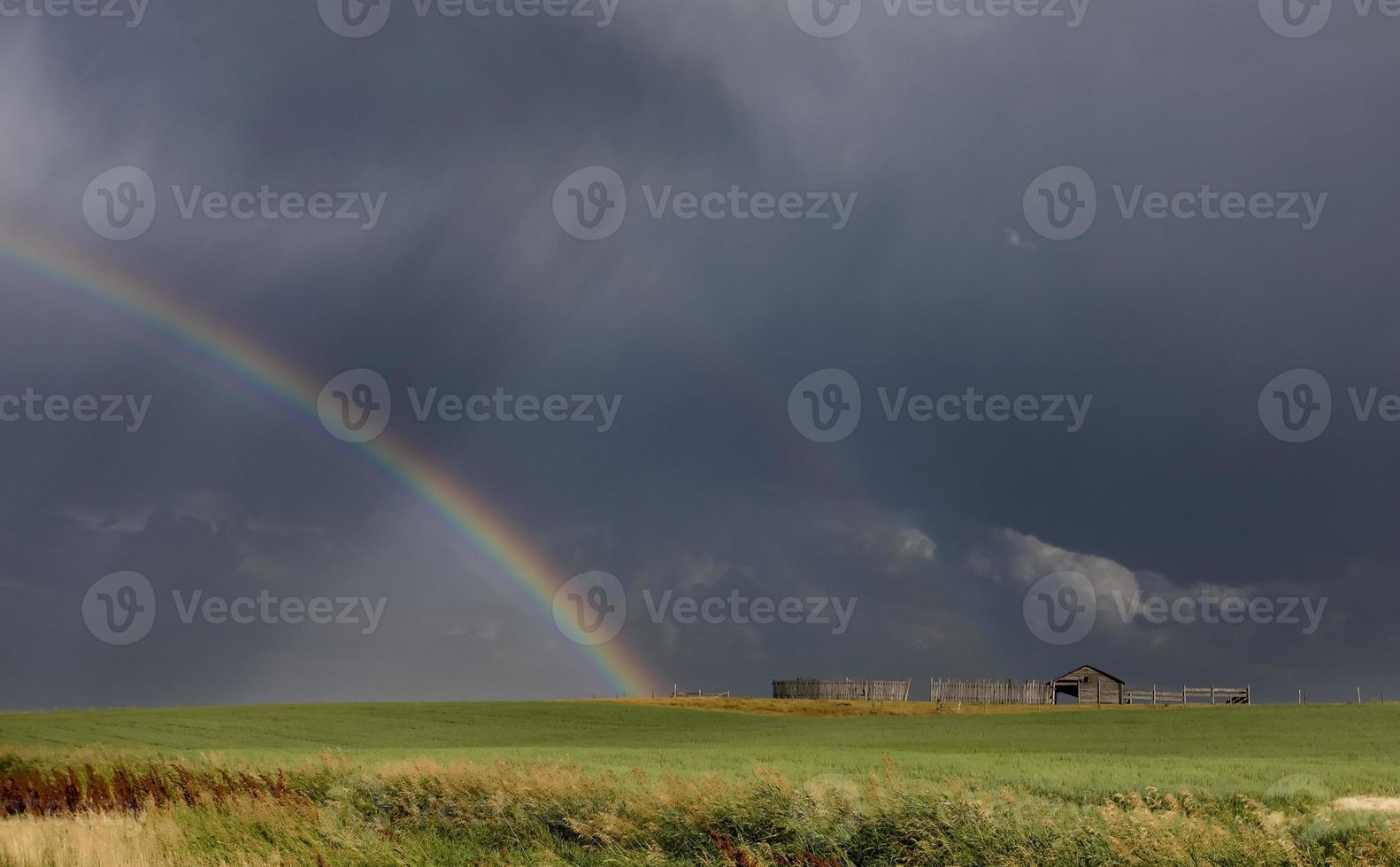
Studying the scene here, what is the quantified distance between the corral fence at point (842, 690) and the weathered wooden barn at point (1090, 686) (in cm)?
1406

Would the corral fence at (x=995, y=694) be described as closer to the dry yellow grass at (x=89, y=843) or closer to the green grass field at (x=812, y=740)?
the green grass field at (x=812, y=740)

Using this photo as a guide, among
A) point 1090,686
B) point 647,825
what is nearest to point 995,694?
point 1090,686

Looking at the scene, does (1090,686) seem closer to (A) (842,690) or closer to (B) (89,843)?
(A) (842,690)

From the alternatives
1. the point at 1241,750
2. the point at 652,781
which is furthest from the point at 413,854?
the point at 1241,750

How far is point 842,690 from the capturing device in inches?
4048

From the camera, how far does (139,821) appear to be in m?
23.3

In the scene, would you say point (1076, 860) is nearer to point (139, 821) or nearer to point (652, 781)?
point (652, 781)

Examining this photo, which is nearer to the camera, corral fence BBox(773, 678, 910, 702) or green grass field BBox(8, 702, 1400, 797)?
green grass field BBox(8, 702, 1400, 797)

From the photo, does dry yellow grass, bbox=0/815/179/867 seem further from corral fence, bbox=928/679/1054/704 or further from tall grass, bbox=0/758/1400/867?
corral fence, bbox=928/679/1054/704

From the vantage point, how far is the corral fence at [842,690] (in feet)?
325

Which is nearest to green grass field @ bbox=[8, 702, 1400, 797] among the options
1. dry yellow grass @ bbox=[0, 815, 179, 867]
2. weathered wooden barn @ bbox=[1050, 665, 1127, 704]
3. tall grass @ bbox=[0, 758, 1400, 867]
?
tall grass @ bbox=[0, 758, 1400, 867]

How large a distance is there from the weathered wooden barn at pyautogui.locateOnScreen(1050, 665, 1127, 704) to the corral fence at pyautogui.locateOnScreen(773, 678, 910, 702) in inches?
554

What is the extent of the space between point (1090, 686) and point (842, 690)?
886 inches

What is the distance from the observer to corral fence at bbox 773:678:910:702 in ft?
325
